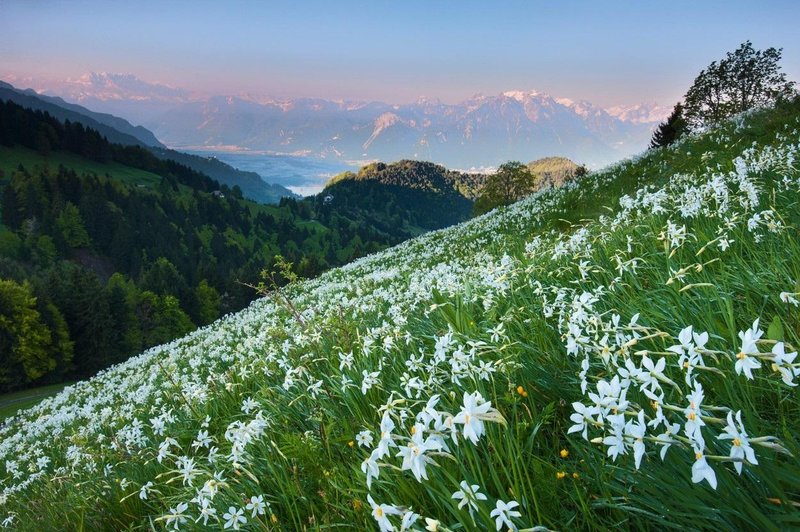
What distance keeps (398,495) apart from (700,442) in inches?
71.6

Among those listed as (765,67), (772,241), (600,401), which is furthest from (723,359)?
(765,67)

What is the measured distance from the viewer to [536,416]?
9.43 feet

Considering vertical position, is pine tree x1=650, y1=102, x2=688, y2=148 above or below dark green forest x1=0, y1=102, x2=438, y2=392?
above

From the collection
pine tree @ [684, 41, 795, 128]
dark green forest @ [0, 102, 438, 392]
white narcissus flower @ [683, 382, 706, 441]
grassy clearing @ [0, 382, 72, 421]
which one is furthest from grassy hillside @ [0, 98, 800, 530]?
grassy clearing @ [0, 382, 72, 421]

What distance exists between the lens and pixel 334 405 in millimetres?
4344

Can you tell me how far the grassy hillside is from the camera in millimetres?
1750

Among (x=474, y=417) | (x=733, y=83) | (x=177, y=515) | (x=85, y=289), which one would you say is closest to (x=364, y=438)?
(x=177, y=515)

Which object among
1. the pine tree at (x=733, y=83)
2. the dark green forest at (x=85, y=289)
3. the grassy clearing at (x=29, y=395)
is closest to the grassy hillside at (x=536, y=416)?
the dark green forest at (x=85, y=289)

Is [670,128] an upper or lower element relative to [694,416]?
upper

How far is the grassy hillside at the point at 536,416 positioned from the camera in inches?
68.9

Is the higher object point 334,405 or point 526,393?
point 526,393

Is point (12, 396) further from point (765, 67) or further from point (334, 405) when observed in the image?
point (765, 67)

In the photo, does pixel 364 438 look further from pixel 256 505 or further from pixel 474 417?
pixel 474 417

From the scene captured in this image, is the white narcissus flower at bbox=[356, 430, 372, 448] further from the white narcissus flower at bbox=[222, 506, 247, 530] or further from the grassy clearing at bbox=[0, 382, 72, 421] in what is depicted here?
the grassy clearing at bbox=[0, 382, 72, 421]
